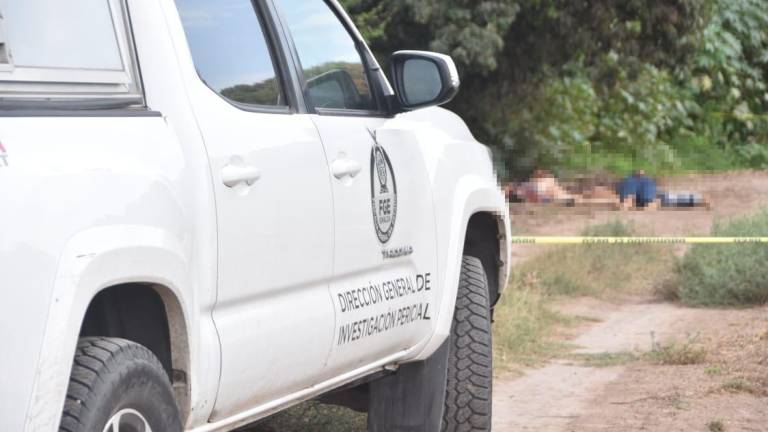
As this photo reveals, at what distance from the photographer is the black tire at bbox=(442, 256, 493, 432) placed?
5.87m

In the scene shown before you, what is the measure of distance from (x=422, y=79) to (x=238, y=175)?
147 cm

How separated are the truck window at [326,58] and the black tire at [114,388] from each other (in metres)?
1.41

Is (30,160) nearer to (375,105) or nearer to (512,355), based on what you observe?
(375,105)

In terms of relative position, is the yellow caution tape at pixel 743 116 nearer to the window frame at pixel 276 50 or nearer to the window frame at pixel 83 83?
the window frame at pixel 276 50

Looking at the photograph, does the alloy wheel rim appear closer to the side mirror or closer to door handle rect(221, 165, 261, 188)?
door handle rect(221, 165, 261, 188)

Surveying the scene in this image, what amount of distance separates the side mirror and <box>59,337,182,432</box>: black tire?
75.2 inches

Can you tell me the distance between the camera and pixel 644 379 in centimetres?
847

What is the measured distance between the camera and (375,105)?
5.29 meters

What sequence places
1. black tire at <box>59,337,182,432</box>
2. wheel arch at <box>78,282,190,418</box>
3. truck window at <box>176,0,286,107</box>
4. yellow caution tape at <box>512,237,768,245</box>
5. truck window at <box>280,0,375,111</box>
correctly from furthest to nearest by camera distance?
yellow caution tape at <box>512,237,768,245</box>
truck window at <box>280,0,375,111</box>
truck window at <box>176,0,286,107</box>
wheel arch at <box>78,282,190,418</box>
black tire at <box>59,337,182,432</box>

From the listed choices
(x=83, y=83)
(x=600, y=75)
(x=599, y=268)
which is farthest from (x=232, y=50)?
(x=600, y=75)

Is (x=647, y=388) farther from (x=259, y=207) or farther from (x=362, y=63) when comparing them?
(x=259, y=207)

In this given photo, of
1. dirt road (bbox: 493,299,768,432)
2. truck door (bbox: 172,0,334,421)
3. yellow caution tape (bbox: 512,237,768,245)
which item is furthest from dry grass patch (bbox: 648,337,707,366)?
truck door (bbox: 172,0,334,421)

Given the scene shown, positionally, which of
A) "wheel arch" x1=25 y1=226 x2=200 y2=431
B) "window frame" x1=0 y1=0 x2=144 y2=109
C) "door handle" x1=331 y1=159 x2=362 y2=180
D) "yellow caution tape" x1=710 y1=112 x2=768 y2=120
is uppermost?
"window frame" x1=0 y1=0 x2=144 y2=109

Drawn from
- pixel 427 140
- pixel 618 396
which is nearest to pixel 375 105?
pixel 427 140
